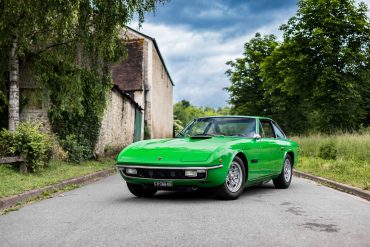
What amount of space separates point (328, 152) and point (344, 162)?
3.58 m

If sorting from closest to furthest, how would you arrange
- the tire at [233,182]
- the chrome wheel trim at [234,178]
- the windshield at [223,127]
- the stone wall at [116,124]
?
the tire at [233,182], the chrome wheel trim at [234,178], the windshield at [223,127], the stone wall at [116,124]

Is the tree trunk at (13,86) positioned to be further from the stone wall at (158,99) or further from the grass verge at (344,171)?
the stone wall at (158,99)

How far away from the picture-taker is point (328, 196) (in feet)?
28.0

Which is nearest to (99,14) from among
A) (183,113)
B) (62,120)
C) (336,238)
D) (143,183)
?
(62,120)

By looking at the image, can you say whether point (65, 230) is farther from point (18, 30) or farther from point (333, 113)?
point (333, 113)

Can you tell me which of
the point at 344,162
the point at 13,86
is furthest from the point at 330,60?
the point at 13,86

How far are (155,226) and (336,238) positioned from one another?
2024 mm

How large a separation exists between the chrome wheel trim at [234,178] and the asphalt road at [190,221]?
0.96ft

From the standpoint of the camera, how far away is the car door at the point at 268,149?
876 centimetres

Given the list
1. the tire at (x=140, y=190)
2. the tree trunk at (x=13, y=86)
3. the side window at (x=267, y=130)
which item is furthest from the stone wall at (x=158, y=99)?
the tire at (x=140, y=190)

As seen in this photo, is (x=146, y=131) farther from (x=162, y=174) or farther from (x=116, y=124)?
(x=162, y=174)

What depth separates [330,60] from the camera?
28.8 meters

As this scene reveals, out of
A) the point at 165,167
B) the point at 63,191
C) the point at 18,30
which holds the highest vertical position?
the point at 18,30

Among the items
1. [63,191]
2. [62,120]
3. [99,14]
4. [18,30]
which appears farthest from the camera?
[62,120]
